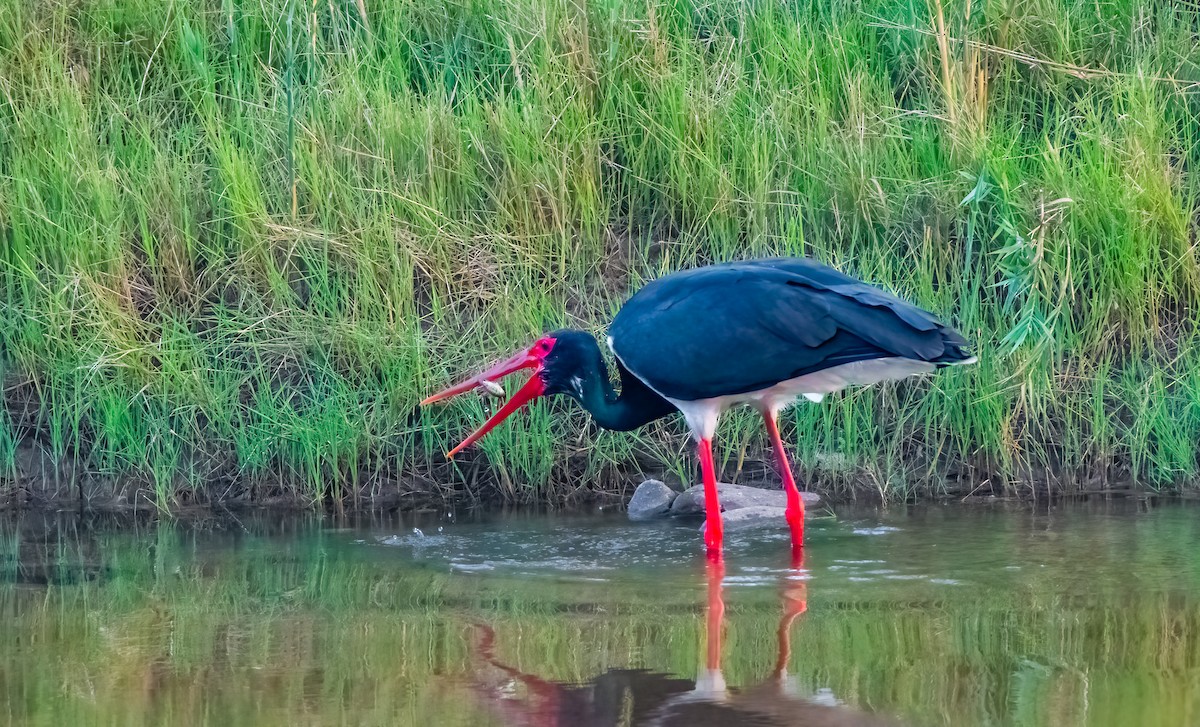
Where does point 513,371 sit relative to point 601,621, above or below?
above

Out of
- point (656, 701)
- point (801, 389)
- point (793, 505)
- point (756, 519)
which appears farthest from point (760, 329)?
point (656, 701)

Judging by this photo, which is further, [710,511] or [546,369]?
[546,369]

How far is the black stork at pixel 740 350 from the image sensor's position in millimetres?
5164

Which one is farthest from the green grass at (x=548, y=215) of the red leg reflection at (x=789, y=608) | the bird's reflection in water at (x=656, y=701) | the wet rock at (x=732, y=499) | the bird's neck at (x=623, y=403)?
the bird's reflection in water at (x=656, y=701)

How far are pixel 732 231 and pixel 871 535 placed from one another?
1.74m

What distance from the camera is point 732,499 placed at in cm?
600

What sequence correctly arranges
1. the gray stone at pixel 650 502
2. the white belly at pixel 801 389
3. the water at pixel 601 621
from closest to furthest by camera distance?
the water at pixel 601 621
the white belly at pixel 801 389
the gray stone at pixel 650 502

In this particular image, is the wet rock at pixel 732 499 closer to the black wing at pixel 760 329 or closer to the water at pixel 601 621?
the water at pixel 601 621

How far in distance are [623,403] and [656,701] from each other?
7.33 ft

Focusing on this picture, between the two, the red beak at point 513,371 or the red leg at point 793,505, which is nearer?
the red leg at point 793,505

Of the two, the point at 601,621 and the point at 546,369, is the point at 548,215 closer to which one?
the point at 546,369

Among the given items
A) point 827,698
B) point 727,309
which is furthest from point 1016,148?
point 827,698

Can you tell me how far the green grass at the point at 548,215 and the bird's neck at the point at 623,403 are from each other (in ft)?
1.23

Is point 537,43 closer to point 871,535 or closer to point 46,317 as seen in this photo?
point 46,317
